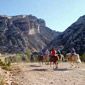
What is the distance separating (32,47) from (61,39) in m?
48.2

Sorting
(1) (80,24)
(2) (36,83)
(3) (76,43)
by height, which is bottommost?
(2) (36,83)

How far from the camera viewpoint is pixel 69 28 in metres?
145

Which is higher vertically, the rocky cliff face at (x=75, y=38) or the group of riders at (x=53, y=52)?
the rocky cliff face at (x=75, y=38)

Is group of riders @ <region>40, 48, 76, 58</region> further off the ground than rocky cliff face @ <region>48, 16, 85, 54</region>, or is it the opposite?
rocky cliff face @ <region>48, 16, 85, 54</region>

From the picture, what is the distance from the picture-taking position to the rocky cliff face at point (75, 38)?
109m

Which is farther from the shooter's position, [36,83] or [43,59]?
[43,59]

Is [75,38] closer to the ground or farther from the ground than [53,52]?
farther from the ground

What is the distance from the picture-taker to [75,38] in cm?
12350

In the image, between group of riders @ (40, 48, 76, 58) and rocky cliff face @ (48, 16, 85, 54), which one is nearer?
group of riders @ (40, 48, 76, 58)

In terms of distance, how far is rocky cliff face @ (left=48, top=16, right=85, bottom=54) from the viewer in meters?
109

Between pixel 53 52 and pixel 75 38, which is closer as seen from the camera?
pixel 53 52

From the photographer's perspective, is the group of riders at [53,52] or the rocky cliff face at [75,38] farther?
the rocky cliff face at [75,38]

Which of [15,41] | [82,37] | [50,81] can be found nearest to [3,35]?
[15,41]

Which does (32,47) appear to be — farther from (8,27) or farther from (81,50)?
(81,50)
